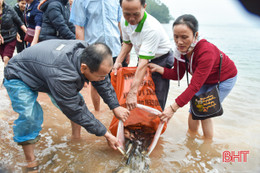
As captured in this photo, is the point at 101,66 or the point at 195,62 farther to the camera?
the point at 195,62

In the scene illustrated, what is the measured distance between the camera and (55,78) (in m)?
1.72

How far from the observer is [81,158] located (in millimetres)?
2393

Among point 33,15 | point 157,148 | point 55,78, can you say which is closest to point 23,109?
point 55,78

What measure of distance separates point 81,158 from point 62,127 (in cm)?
82

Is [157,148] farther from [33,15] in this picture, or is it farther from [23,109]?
[33,15]

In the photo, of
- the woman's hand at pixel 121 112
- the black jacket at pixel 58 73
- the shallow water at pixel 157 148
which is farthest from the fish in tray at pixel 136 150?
the black jacket at pixel 58 73

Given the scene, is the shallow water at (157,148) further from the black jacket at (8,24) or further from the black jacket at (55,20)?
the black jacket at (8,24)

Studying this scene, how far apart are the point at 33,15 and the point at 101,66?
9.73 feet

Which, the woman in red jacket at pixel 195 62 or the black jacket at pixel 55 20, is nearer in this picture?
the woman in red jacket at pixel 195 62

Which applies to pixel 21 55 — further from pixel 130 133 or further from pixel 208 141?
pixel 208 141

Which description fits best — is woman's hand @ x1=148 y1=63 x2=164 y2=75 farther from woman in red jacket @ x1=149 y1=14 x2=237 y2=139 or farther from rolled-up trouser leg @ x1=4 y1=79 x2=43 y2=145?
rolled-up trouser leg @ x1=4 y1=79 x2=43 y2=145

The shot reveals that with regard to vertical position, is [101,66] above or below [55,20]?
below

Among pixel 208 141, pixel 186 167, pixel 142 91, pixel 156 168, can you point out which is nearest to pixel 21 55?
pixel 142 91

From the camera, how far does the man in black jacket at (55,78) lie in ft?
5.66
